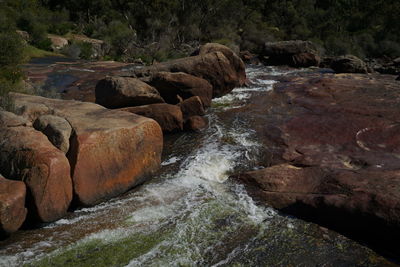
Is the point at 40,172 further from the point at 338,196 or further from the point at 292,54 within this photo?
the point at 292,54

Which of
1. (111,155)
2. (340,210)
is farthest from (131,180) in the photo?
(340,210)

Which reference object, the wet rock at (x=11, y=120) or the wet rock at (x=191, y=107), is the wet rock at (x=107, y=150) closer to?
the wet rock at (x=11, y=120)

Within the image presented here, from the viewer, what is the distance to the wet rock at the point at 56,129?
6935 mm

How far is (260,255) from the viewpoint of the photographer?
18.4 ft

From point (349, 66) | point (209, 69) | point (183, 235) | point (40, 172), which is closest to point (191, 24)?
point (349, 66)

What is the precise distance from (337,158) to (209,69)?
25.6 feet

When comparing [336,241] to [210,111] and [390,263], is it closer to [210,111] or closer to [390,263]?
[390,263]

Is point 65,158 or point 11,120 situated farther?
point 11,120

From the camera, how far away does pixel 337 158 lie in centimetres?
821

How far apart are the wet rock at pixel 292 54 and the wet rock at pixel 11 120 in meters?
24.2

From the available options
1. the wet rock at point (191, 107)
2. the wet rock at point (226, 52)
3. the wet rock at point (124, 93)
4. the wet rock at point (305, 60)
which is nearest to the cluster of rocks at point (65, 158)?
the wet rock at point (124, 93)

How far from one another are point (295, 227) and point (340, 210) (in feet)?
2.69

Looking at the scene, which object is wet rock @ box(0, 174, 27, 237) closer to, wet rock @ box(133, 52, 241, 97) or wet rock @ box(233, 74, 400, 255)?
A: wet rock @ box(233, 74, 400, 255)

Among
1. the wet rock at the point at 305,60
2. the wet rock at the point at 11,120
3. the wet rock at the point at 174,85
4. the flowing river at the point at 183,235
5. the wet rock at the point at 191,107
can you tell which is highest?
the wet rock at the point at 11,120
